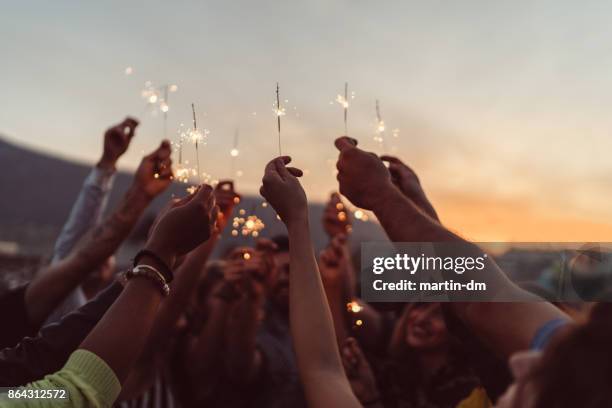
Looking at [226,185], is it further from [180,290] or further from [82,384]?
[82,384]

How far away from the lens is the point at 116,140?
280 centimetres

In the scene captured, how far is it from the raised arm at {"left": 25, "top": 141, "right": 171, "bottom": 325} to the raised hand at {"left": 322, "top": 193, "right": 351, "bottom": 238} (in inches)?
54.3

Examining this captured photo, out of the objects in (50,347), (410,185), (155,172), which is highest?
(155,172)

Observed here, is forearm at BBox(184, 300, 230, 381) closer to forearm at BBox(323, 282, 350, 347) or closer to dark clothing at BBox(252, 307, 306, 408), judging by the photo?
dark clothing at BBox(252, 307, 306, 408)

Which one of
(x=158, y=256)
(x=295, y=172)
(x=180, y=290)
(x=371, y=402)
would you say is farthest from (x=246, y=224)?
(x=371, y=402)

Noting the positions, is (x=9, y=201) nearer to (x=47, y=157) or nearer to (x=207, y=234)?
(x=47, y=157)

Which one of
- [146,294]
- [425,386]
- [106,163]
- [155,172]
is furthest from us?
[106,163]

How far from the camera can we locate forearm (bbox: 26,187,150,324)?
70.6 inches

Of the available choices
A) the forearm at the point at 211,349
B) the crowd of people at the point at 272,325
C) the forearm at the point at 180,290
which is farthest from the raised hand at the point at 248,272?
the forearm at the point at 180,290

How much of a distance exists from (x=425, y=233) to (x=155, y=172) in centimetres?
156

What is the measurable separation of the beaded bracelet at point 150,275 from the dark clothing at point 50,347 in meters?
0.27

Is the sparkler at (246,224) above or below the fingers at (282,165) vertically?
below

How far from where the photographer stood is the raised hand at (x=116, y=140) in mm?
2775

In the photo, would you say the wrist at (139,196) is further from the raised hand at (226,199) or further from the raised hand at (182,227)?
the raised hand at (182,227)
